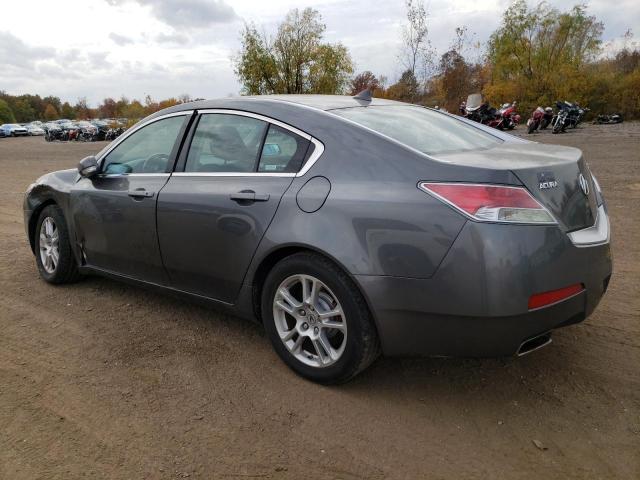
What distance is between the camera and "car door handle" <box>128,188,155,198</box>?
3.77m

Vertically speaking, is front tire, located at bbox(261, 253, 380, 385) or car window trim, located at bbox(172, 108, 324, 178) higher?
car window trim, located at bbox(172, 108, 324, 178)

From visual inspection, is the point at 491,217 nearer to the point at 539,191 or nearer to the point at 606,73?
the point at 539,191

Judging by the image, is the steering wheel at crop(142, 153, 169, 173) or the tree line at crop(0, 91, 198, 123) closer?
the steering wheel at crop(142, 153, 169, 173)

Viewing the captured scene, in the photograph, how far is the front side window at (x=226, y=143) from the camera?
11.0ft

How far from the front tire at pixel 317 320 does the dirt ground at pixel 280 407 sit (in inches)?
6.2

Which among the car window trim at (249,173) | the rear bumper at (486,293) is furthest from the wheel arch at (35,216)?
the rear bumper at (486,293)

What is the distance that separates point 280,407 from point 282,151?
4.74 feet

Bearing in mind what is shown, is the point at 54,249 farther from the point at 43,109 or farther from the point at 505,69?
the point at 43,109

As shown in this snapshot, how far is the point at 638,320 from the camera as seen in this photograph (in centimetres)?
377

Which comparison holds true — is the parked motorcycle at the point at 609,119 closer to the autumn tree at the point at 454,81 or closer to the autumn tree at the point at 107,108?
the autumn tree at the point at 454,81

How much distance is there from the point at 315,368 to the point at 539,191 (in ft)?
4.96

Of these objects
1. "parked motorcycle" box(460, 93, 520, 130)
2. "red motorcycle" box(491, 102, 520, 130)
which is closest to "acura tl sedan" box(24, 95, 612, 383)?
"parked motorcycle" box(460, 93, 520, 130)

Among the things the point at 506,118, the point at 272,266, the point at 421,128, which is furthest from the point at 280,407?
the point at 506,118

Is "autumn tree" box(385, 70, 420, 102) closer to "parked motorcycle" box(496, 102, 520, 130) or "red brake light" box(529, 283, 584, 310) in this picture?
"parked motorcycle" box(496, 102, 520, 130)
